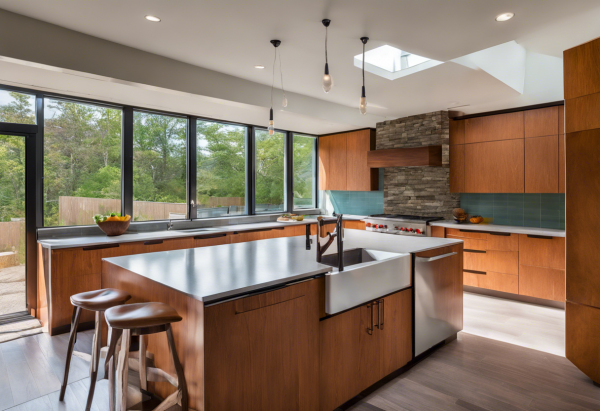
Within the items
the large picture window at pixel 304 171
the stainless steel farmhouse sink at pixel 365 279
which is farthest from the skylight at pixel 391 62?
the large picture window at pixel 304 171

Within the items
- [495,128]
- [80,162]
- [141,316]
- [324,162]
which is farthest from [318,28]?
[324,162]

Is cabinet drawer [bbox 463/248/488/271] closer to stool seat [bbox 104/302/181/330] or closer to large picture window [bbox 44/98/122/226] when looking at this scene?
stool seat [bbox 104/302/181/330]

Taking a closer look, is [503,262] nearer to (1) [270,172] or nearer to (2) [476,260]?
(2) [476,260]

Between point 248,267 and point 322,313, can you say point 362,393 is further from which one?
point 248,267

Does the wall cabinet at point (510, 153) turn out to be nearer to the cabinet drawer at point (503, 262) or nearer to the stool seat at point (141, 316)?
the cabinet drawer at point (503, 262)

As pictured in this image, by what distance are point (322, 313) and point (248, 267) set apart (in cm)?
50

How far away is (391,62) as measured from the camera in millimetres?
3977

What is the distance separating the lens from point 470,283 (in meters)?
4.82

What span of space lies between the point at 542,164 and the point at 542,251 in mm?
1099

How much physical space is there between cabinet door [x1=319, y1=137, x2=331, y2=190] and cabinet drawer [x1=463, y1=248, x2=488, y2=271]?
9.75ft

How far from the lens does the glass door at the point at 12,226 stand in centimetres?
361

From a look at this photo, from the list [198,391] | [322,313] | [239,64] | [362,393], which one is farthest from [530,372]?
[239,64]

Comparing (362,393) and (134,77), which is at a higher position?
(134,77)

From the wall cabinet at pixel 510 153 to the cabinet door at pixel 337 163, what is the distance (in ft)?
6.54
